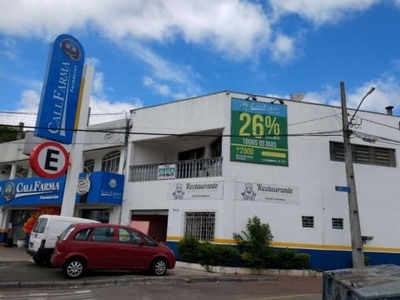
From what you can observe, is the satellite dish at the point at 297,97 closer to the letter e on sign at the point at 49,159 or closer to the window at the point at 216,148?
the window at the point at 216,148

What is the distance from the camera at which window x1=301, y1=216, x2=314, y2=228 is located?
17.2 metres

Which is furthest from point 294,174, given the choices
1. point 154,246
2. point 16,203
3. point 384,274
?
point 16,203

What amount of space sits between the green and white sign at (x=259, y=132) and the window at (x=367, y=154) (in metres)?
2.55

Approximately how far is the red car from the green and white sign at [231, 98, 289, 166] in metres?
5.82

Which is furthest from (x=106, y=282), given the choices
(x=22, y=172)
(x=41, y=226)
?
(x=22, y=172)

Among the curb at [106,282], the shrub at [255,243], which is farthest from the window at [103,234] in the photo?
the shrub at [255,243]

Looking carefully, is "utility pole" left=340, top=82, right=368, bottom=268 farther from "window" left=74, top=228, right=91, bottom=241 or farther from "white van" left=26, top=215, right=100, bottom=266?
"white van" left=26, top=215, right=100, bottom=266

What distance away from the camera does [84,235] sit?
39.8ft

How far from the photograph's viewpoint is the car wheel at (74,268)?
11.7 m

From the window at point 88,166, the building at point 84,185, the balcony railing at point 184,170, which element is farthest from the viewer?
the window at point 88,166

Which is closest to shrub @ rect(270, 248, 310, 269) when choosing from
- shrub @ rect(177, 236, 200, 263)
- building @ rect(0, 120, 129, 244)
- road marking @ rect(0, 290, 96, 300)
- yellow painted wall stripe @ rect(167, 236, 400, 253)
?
yellow painted wall stripe @ rect(167, 236, 400, 253)

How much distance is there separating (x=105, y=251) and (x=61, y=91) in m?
6.84

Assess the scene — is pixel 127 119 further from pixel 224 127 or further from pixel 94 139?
pixel 224 127

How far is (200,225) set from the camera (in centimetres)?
1725
